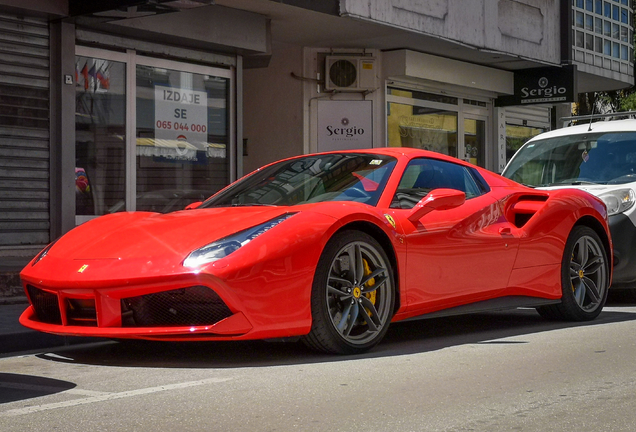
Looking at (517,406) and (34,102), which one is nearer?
(517,406)

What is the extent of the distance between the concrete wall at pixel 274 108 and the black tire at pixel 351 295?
1122 cm

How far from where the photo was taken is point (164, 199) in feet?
44.8

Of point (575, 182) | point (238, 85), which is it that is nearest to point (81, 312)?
point (575, 182)

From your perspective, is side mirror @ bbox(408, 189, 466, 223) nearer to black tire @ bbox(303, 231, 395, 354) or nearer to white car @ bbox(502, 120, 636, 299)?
black tire @ bbox(303, 231, 395, 354)

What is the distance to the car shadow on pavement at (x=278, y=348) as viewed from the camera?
5457mm

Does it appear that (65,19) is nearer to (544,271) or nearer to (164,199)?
(164,199)

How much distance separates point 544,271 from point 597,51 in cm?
1509

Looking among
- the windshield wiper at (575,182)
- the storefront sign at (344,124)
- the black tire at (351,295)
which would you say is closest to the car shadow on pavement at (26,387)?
the black tire at (351,295)

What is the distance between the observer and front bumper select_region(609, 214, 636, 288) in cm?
871

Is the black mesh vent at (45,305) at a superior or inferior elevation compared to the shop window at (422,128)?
inferior

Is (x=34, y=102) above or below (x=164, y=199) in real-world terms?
above

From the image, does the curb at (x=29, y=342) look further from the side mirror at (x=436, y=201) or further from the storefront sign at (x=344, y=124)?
the storefront sign at (x=344, y=124)

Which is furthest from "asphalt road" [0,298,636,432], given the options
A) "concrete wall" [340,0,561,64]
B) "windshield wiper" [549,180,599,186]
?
"concrete wall" [340,0,561,64]

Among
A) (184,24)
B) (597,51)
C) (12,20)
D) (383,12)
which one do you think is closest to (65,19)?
(12,20)
